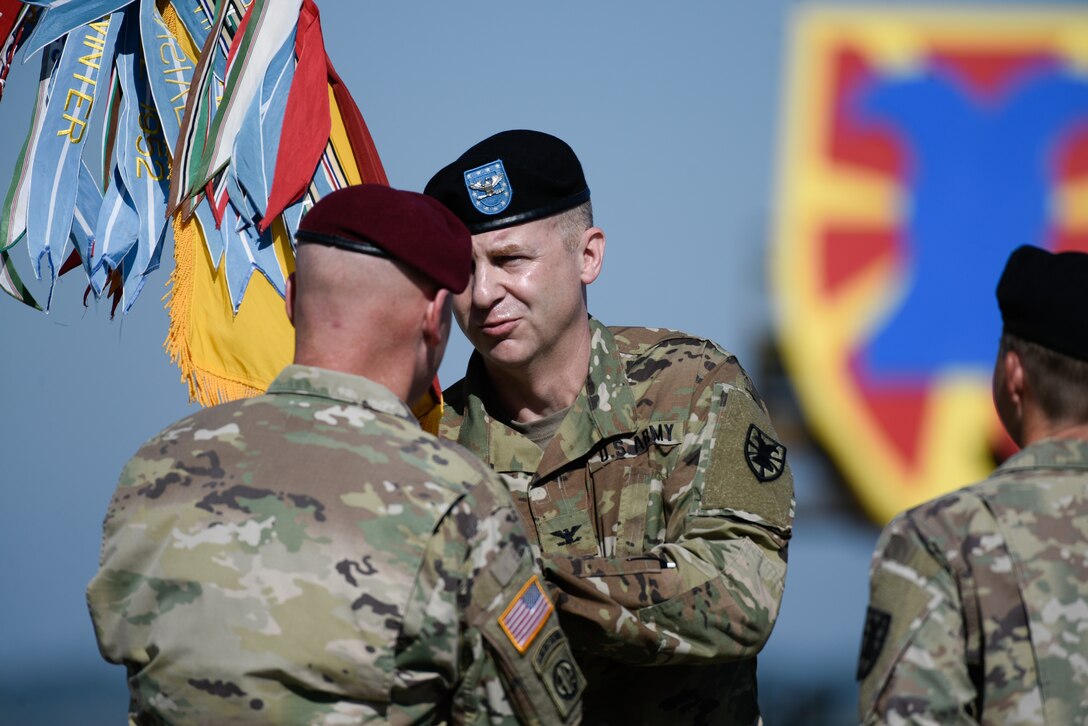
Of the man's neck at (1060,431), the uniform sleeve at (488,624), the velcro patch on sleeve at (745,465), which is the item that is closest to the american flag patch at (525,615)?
the uniform sleeve at (488,624)

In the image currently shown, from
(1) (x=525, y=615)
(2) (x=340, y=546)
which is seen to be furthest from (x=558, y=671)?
(2) (x=340, y=546)

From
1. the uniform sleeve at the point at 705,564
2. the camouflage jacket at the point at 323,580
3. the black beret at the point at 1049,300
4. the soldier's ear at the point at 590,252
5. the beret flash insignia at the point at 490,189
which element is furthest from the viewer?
the soldier's ear at the point at 590,252

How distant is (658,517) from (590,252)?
523 millimetres

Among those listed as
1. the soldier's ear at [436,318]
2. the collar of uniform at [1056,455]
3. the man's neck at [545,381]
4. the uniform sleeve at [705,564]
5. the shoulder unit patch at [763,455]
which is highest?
the soldier's ear at [436,318]

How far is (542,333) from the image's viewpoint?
214 centimetres

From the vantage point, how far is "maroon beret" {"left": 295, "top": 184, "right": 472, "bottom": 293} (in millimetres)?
1502

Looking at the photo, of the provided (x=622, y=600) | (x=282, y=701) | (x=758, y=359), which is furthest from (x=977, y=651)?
(x=758, y=359)

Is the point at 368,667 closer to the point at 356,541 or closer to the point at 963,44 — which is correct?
the point at 356,541

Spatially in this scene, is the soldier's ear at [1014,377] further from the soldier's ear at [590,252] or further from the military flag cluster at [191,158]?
the military flag cluster at [191,158]

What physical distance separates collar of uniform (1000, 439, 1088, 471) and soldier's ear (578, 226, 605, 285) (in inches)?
37.1

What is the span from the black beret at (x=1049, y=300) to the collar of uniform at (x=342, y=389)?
0.80 m

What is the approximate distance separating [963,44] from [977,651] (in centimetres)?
228

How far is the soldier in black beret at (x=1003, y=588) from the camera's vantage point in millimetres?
1412

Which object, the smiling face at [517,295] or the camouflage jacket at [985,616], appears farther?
the smiling face at [517,295]
